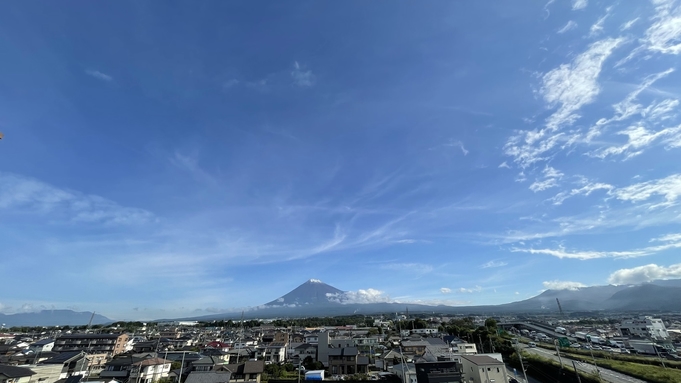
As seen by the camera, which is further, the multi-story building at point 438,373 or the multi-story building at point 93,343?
the multi-story building at point 93,343

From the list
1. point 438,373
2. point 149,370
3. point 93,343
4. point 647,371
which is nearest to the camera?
point 438,373

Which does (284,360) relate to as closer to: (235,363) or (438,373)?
(235,363)

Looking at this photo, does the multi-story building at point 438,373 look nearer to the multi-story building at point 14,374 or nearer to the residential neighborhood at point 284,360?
the residential neighborhood at point 284,360

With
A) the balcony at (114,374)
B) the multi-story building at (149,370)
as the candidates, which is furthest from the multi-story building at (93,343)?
the multi-story building at (149,370)

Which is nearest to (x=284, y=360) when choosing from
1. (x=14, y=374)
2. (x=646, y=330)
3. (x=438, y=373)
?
(x=438, y=373)

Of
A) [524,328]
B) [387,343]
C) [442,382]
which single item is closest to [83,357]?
[442,382]
